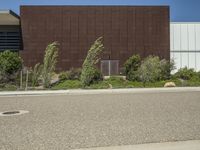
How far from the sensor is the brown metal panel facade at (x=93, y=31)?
41312mm

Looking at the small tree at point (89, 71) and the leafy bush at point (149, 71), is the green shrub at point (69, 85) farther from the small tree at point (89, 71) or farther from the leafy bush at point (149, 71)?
the leafy bush at point (149, 71)

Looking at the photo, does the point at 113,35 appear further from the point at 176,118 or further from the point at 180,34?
the point at 176,118

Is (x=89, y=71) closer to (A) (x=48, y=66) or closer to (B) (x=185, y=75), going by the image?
(A) (x=48, y=66)

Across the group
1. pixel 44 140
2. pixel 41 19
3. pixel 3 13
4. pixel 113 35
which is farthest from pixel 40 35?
pixel 44 140

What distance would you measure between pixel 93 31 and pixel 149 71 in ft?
45.0

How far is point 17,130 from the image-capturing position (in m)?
9.05

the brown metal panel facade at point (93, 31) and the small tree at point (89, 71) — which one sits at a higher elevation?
the brown metal panel facade at point (93, 31)

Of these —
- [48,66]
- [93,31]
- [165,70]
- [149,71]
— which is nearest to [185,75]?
[165,70]

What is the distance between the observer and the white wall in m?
43.5

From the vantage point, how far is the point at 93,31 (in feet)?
137

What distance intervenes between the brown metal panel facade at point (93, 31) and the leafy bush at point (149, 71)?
11155 millimetres

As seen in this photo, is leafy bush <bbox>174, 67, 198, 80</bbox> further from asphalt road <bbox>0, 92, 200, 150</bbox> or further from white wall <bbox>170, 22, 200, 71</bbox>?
asphalt road <bbox>0, 92, 200, 150</bbox>

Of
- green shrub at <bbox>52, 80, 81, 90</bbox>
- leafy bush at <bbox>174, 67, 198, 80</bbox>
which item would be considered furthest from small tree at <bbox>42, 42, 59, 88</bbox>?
leafy bush at <bbox>174, 67, 198, 80</bbox>

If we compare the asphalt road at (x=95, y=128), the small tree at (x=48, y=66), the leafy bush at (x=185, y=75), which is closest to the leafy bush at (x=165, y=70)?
the leafy bush at (x=185, y=75)
